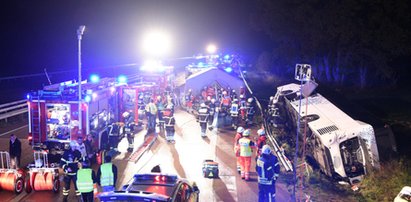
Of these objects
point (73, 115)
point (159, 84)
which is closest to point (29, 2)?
point (159, 84)

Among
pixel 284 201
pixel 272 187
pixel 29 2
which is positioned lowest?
pixel 284 201

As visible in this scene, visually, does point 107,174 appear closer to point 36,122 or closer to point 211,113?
point 36,122

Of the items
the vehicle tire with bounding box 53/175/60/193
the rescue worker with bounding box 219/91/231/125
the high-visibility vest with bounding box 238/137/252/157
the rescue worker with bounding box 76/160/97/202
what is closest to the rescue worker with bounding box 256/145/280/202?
the high-visibility vest with bounding box 238/137/252/157

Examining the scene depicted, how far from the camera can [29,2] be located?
60.8 m

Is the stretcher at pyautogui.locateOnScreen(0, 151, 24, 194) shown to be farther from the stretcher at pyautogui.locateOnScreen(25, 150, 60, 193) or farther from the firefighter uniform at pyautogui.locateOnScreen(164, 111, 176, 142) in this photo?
the firefighter uniform at pyautogui.locateOnScreen(164, 111, 176, 142)

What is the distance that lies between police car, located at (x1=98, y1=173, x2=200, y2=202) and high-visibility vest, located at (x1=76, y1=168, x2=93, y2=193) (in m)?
1.49

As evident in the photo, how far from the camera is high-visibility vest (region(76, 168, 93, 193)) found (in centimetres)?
821

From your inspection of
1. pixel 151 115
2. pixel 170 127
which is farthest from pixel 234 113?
pixel 170 127

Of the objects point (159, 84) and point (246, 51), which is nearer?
point (159, 84)

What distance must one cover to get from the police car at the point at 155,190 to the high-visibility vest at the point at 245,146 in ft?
10.0

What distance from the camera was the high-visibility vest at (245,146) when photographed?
416 inches

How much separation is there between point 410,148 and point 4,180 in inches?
591

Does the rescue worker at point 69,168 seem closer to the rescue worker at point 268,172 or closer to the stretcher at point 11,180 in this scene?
the stretcher at point 11,180

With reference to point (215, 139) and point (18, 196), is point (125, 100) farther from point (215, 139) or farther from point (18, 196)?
point (18, 196)
